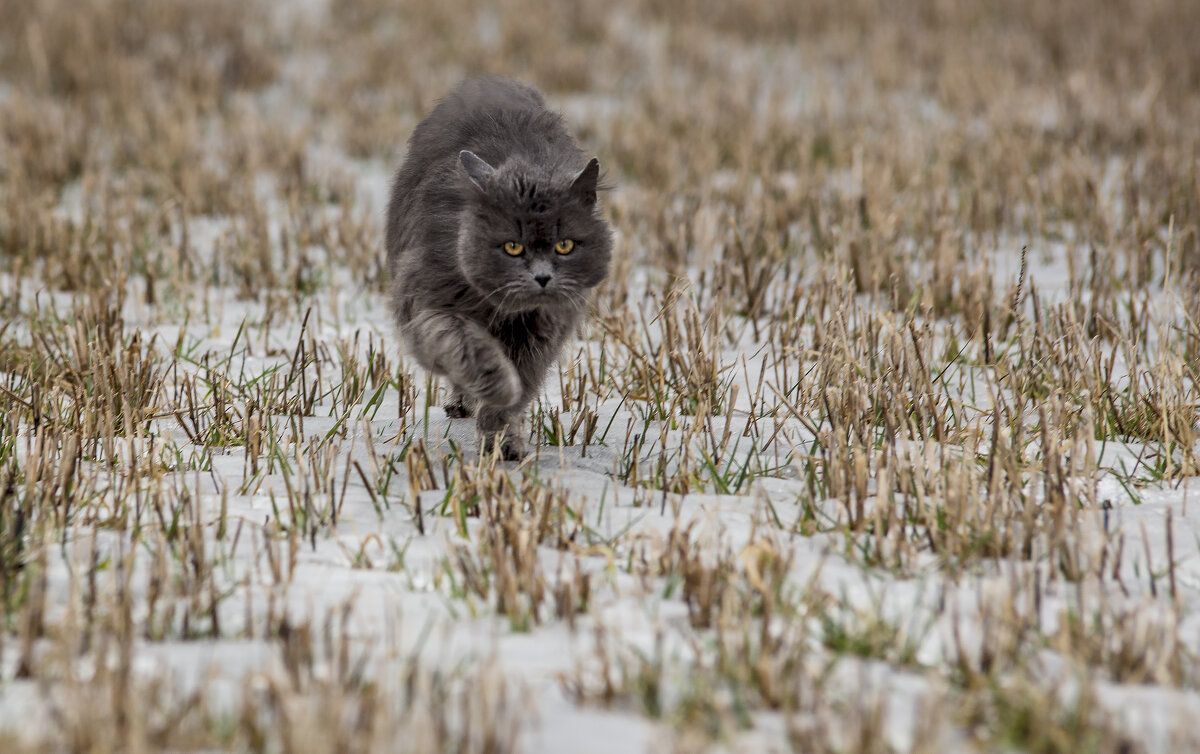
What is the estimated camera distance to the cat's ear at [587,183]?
359cm

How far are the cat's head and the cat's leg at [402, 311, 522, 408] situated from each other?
0.41 feet

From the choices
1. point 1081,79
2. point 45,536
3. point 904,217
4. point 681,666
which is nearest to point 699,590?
point 681,666

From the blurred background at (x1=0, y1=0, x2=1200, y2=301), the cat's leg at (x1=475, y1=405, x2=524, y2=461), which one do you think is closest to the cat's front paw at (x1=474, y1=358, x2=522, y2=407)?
the cat's leg at (x1=475, y1=405, x2=524, y2=461)

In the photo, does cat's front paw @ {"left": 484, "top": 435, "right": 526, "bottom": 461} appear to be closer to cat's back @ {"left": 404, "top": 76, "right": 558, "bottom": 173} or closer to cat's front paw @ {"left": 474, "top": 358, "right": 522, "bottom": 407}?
cat's front paw @ {"left": 474, "top": 358, "right": 522, "bottom": 407}

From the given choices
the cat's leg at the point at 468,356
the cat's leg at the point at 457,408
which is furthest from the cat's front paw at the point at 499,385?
the cat's leg at the point at 457,408

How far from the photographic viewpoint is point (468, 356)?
358cm

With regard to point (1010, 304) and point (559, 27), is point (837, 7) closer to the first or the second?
point (559, 27)

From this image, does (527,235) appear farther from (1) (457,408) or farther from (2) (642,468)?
(1) (457,408)

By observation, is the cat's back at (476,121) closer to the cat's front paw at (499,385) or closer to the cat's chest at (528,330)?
the cat's chest at (528,330)

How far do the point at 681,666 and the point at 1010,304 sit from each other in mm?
3071

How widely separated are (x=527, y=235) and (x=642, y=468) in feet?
2.59

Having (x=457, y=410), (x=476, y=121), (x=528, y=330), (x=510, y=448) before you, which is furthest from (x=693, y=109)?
(x=510, y=448)

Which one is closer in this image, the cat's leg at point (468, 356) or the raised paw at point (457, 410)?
the cat's leg at point (468, 356)

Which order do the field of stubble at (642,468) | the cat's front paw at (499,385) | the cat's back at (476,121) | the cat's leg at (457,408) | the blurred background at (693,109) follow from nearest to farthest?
the field of stubble at (642,468), the cat's front paw at (499,385), the cat's back at (476,121), the cat's leg at (457,408), the blurred background at (693,109)
